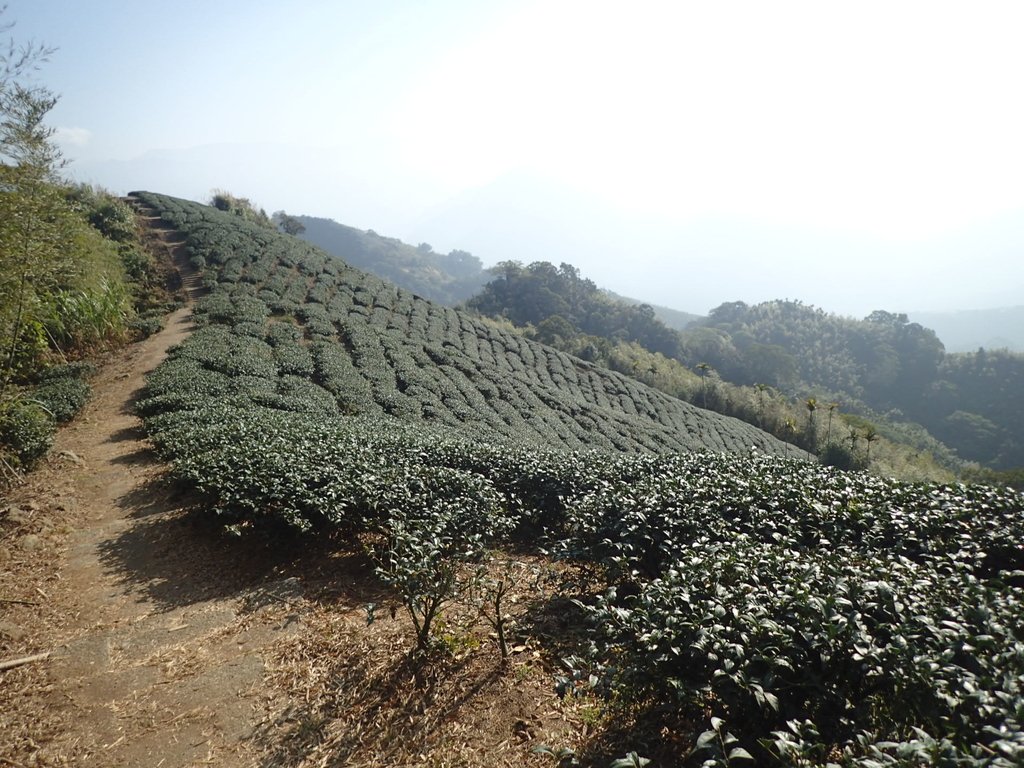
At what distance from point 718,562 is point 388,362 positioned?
63.8 feet

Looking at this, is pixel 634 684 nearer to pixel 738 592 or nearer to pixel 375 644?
pixel 738 592

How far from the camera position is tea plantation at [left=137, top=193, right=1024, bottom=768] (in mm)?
2484

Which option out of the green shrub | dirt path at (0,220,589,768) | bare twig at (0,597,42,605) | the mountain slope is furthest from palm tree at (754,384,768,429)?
bare twig at (0,597,42,605)

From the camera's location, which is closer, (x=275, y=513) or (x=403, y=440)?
(x=275, y=513)

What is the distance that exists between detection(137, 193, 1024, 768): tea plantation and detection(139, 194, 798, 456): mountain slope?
462 centimetres

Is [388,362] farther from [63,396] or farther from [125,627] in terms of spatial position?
[125,627]

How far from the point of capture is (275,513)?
6094 millimetres

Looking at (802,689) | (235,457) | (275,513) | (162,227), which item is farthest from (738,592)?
(162,227)

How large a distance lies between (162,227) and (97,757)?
3674cm

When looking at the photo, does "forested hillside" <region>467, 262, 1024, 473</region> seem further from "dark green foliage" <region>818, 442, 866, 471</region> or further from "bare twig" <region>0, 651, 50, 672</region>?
"bare twig" <region>0, 651, 50, 672</region>

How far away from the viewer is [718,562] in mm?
3674

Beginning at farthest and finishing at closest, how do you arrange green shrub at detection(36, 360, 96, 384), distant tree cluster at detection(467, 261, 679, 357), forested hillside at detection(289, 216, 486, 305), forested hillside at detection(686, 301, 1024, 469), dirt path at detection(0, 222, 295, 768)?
1. forested hillside at detection(289, 216, 486, 305)
2. distant tree cluster at detection(467, 261, 679, 357)
3. forested hillside at detection(686, 301, 1024, 469)
4. green shrub at detection(36, 360, 96, 384)
5. dirt path at detection(0, 222, 295, 768)

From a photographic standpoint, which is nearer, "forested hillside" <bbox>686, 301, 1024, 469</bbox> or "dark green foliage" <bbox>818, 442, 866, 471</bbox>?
"dark green foliage" <bbox>818, 442, 866, 471</bbox>

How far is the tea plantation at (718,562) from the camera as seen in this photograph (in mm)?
2484
